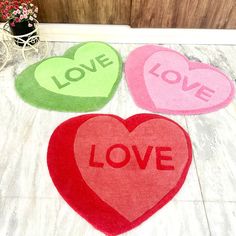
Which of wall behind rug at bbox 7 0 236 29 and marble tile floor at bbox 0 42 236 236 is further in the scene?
wall behind rug at bbox 7 0 236 29

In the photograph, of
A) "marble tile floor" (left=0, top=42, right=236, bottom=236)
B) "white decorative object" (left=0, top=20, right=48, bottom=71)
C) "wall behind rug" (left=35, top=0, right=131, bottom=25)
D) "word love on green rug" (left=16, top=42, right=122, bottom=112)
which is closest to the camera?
"marble tile floor" (left=0, top=42, right=236, bottom=236)

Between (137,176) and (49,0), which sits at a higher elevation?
(49,0)

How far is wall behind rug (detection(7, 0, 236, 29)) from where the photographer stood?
164 cm

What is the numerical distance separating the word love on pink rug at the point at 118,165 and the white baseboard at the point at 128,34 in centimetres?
65

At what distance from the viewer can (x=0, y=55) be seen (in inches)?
66.2

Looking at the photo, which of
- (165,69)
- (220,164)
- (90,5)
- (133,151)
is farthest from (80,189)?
(90,5)

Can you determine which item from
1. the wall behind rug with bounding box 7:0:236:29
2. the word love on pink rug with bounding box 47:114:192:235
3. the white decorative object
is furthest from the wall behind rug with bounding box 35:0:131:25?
the word love on pink rug with bounding box 47:114:192:235

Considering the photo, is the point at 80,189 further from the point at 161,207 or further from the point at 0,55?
the point at 0,55

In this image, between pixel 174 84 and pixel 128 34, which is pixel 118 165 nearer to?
pixel 174 84

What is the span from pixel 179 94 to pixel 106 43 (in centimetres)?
62

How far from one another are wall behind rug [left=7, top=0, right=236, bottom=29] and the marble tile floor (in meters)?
0.49

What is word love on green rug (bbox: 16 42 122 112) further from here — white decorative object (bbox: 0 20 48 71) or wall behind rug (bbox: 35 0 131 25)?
wall behind rug (bbox: 35 0 131 25)

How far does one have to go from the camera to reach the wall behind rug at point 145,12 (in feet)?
5.39

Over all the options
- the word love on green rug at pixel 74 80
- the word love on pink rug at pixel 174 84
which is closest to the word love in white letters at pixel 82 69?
the word love on green rug at pixel 74 80
